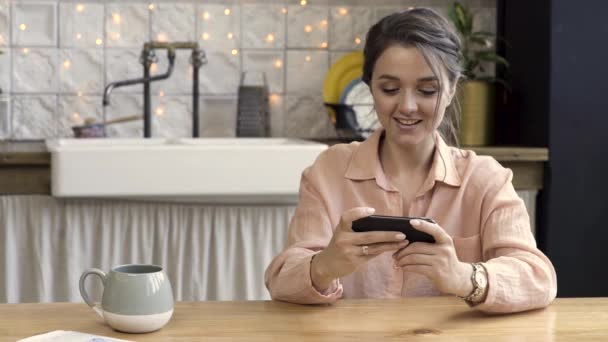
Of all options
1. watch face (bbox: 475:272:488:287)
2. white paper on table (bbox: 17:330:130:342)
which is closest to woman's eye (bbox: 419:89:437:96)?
watch face (bbox: 475:272:488:287)

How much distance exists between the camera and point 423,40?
1.53 meters

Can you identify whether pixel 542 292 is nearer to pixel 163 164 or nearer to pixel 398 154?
pixel 398 154

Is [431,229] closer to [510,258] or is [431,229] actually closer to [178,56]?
[510,258]

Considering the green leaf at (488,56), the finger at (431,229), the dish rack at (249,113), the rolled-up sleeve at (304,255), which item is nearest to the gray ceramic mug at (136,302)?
the rolled-up sleeve at (304,255)

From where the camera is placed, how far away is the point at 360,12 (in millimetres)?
2975

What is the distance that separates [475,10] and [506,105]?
0.36 metres

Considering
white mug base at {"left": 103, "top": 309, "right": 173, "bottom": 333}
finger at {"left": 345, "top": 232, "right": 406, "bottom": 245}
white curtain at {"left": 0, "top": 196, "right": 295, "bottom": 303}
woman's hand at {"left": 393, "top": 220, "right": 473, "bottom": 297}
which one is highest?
finger at {"left": 345, "top": 232, "right": 406, "bottom": 245}

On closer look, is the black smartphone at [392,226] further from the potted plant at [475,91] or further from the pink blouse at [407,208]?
the potted plant at [475,91]

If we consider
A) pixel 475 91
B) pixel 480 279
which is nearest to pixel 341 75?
pixel 475 91

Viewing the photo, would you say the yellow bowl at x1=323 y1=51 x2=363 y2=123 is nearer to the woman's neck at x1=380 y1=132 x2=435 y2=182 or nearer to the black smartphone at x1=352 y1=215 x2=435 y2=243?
the woman's neck at x1=380 y1=132 x2=435 y2=182

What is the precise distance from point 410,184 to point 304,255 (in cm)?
27

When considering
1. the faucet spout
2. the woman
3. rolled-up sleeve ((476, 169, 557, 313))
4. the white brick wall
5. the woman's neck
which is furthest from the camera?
the white brick wall

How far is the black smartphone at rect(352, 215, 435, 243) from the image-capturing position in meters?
1.22

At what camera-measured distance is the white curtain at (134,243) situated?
233cm
